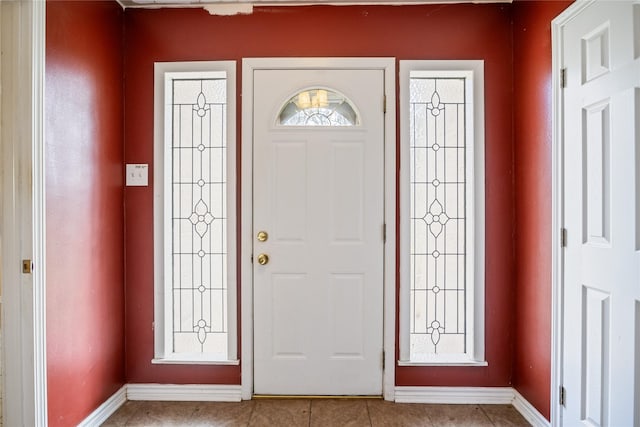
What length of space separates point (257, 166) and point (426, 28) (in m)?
1.40

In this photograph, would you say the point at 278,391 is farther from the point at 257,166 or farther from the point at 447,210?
the point at 447,210

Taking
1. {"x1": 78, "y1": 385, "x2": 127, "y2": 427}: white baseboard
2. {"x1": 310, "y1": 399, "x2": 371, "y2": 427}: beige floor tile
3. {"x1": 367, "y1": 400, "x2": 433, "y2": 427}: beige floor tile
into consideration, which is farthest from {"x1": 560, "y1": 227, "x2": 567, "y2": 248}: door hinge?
{"x1": 78, "y1": 385, "x2": 127, "y2": 427}: white baseboard

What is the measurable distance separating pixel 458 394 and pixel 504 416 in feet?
0.89

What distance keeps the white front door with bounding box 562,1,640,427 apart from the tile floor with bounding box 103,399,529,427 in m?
0.51

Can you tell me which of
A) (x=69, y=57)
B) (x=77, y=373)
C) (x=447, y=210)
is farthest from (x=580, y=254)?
(x=69, y=57)

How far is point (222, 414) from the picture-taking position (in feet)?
7.25

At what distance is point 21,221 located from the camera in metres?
1.68

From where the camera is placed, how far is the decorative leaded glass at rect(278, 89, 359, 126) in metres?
2.39

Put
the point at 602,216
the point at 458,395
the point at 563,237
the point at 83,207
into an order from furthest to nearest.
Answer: the point at 458,395 < the point at 83,207 < the point at 563,237 < the point at 602,216

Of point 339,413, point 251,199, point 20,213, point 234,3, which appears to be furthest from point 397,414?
point 234,3

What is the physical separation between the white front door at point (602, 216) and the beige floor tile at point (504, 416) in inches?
A: 14.3

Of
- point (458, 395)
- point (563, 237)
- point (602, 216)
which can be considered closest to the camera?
point (602, 216)

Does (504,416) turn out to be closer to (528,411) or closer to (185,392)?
(528,411)

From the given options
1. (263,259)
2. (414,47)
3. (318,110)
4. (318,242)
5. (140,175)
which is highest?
(414,47)
